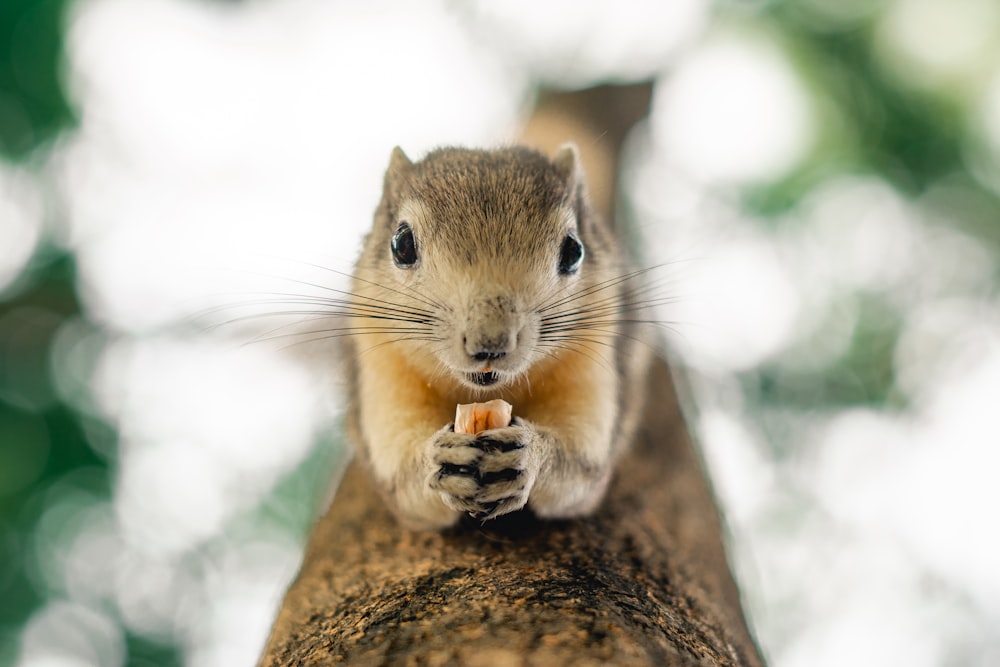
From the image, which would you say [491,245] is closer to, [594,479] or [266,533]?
[594,479]

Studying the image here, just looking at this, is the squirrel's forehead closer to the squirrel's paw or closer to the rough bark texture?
the squirrel's paw

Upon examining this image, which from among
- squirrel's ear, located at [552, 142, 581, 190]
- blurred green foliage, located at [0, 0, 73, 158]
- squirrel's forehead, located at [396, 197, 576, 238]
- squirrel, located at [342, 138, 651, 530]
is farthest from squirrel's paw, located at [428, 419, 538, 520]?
blurred green foliage, located at [0, 0, 73, 158]

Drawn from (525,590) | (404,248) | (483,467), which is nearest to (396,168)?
(404,248)

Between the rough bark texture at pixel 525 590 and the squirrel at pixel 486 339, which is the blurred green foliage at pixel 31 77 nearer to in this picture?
the squirrel at pixel 486 339

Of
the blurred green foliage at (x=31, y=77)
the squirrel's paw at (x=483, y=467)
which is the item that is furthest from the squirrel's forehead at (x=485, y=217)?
the blurred green foliage at (x=31, y=77)

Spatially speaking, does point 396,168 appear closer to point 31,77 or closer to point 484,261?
point 484,261

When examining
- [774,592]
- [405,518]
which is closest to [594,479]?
[405,518]

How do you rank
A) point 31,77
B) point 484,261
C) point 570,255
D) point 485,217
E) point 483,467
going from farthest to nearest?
point 31,77, point 570,255, point 485,217, point 484,261, point 483,467
